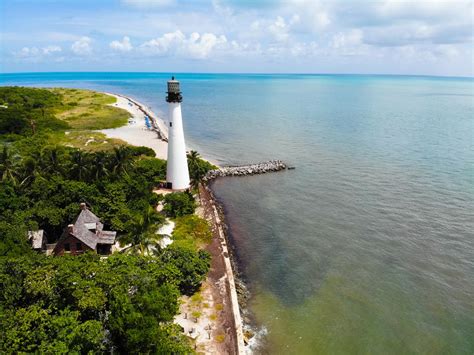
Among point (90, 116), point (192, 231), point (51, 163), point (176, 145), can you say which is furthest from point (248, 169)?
point (90, 116)

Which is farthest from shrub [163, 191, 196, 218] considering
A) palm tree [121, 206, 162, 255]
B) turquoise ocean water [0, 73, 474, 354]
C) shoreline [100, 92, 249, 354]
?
palm tree [121, 206, 162, 255]

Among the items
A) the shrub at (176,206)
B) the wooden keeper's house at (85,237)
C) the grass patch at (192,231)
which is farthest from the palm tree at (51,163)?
the grass patch at (192,231)

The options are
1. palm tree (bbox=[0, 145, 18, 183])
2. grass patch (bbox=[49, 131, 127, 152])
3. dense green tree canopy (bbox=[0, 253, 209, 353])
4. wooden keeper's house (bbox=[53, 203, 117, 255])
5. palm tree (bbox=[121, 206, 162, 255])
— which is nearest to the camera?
dense green tree canopy (bbox=[0, 253, 209, 353])

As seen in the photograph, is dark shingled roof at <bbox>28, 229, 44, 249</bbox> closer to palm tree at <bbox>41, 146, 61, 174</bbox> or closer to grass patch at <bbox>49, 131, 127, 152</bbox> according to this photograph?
palm tree at <bbox>41, 146, 61, 174</bbox>

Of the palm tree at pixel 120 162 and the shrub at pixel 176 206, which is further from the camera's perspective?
the palm tree at pixel 120 162

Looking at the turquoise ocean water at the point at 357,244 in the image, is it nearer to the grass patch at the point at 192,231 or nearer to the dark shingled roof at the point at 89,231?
the grass patch at the point at 192,231

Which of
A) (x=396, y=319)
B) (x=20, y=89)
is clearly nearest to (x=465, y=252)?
(x=396, y=319)

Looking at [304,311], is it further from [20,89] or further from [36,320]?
[20,89]
